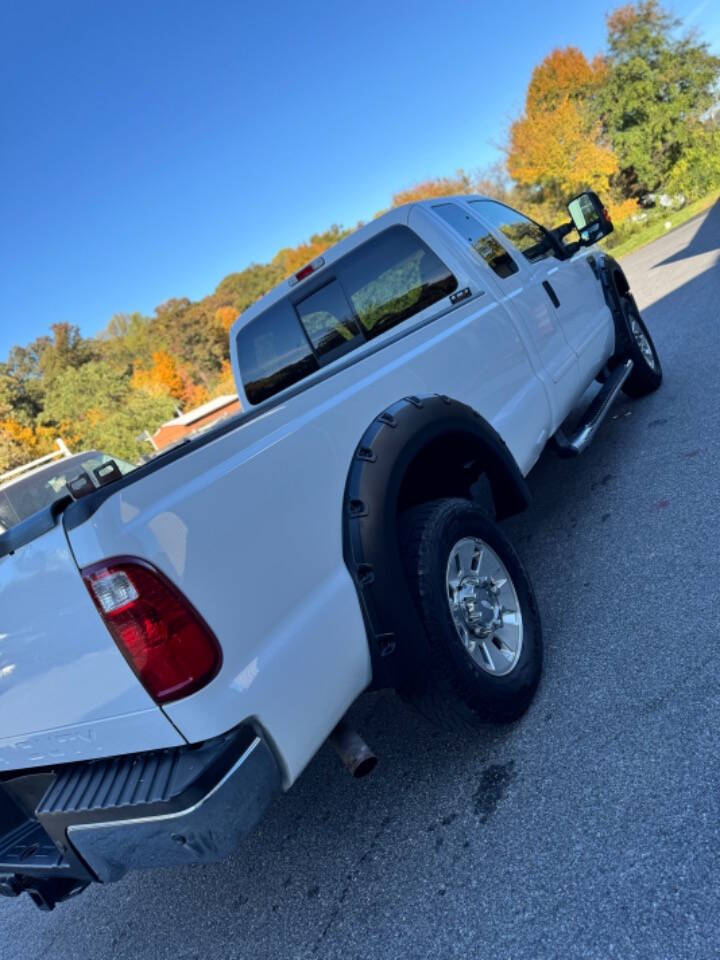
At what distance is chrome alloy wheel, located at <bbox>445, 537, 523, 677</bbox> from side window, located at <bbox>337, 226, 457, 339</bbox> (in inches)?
63.0

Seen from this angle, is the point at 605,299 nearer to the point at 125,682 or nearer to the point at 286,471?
the point at 286,471

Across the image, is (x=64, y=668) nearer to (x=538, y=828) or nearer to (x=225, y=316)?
(x=538, y=828)

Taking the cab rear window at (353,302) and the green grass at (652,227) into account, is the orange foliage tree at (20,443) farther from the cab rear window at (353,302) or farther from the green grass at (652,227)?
the cab rear window at (353,302)

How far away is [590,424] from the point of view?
14.0ft

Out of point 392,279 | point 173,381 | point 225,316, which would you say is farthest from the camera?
point 225,316

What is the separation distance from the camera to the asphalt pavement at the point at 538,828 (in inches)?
71.4

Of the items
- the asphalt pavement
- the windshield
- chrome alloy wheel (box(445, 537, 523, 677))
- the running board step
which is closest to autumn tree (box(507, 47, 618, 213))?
the running board step

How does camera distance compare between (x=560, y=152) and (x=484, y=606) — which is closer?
(x=484, y=606)

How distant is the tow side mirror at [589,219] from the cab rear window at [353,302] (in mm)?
2001

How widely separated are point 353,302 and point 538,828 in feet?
9.36

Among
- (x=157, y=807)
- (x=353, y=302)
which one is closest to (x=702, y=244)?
(x=353, y=302)

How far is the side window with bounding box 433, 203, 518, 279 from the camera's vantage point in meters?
3.87

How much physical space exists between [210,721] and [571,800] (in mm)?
1234

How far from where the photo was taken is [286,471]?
2014 millimetres
